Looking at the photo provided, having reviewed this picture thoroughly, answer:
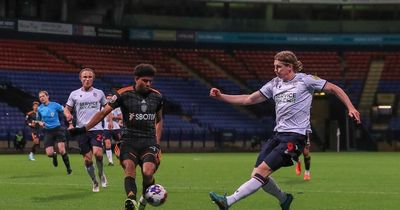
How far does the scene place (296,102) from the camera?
376 inches

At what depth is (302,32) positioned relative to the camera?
52.8 metres

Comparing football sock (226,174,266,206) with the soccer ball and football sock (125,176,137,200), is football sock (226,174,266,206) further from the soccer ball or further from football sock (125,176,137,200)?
football sock (125,176,137,200)

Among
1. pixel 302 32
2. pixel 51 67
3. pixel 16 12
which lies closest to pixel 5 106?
pixel 51 67

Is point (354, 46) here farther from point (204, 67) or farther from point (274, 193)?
point (274, 193)

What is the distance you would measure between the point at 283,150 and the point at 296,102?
0.75 meters

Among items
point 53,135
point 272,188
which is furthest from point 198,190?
point 53,135

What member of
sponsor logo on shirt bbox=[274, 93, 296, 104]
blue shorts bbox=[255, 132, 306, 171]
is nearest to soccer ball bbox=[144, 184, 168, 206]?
blue shorts bbox=[255, 132, 306, 171]

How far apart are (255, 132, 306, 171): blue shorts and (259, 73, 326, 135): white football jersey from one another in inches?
4.4

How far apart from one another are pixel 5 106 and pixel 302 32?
80.6 feet

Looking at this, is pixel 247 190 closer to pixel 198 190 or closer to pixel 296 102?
pixel 296 102

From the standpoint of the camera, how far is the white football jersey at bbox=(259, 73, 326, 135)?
9.50 metres

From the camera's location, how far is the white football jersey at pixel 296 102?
9500mm

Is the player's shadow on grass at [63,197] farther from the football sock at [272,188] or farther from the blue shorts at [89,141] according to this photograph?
the football sock at [272,188]

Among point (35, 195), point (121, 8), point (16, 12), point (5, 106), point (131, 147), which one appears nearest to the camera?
point (131, 147)
